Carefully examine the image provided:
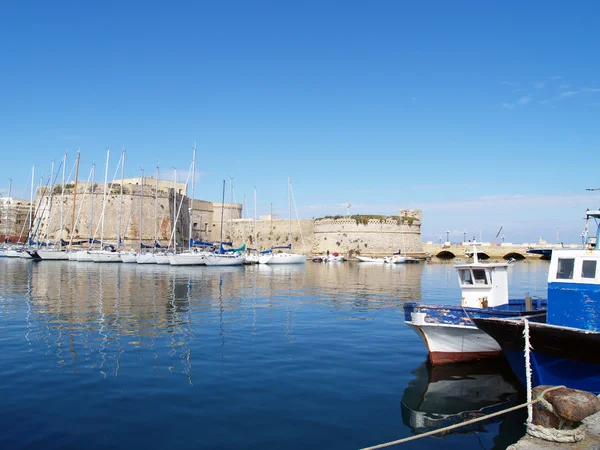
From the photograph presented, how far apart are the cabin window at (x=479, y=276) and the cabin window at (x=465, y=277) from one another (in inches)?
3.7

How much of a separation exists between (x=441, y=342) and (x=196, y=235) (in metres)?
53.7

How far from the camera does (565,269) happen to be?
23.7 ft

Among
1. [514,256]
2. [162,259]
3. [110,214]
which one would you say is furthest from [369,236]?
[110,214]

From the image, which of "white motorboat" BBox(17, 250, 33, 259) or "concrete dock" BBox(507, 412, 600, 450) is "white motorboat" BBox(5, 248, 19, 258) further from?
"concrete dock" BBox(507, 412, 600, 450)

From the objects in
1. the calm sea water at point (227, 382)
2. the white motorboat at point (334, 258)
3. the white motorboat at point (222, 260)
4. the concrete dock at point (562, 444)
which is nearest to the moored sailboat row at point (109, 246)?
the white motorboat at point (222, 260)

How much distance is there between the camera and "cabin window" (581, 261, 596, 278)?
698 centimetres

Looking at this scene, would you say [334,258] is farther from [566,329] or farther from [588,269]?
[566,329]

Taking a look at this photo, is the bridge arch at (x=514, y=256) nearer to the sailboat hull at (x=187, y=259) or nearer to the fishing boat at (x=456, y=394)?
the sailboat hull at (x=187, y=259)

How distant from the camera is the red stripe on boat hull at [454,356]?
29.5ft

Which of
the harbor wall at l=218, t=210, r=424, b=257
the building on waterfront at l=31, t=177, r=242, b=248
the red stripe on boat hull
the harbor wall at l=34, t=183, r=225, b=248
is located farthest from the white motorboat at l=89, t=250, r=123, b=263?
the red stripe on boat hull

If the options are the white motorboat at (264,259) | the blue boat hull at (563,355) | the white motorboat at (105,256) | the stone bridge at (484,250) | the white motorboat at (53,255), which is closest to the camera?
the blue boat hull at (563,355)

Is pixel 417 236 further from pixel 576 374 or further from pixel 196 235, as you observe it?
pixel 576 374

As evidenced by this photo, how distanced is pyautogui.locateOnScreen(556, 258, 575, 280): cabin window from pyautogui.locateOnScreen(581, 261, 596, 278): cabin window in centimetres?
14

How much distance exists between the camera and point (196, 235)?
199 ft
